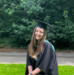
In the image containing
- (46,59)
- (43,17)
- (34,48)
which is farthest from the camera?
(43,17)

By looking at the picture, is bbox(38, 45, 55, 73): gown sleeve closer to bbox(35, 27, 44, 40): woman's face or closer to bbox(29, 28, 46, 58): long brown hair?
bbox(29, 28, 46, 58): long brown hair

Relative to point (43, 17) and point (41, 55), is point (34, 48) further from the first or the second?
point (43, 17)

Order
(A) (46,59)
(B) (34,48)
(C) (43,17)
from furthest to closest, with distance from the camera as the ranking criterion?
1. (C) (43,17)
2. (B) (34,48)
3. (A) (46,59)

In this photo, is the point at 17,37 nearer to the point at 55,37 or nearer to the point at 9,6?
the point at 9,6

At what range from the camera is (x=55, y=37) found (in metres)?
9.52

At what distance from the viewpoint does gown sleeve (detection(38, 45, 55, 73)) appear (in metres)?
1.93

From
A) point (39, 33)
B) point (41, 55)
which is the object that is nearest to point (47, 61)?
point (41, 55)

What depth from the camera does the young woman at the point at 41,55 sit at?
6.38ft

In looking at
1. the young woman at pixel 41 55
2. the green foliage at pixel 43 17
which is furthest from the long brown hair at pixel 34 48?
the green foliage at pixel 43 17

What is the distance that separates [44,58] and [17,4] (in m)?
9.25

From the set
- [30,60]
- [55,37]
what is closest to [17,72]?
[30,60]

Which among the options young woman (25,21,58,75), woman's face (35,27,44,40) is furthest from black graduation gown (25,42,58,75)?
woman's face (35,27,44,40)

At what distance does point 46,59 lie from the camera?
76.3 inches

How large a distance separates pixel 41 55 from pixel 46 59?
11 cm
